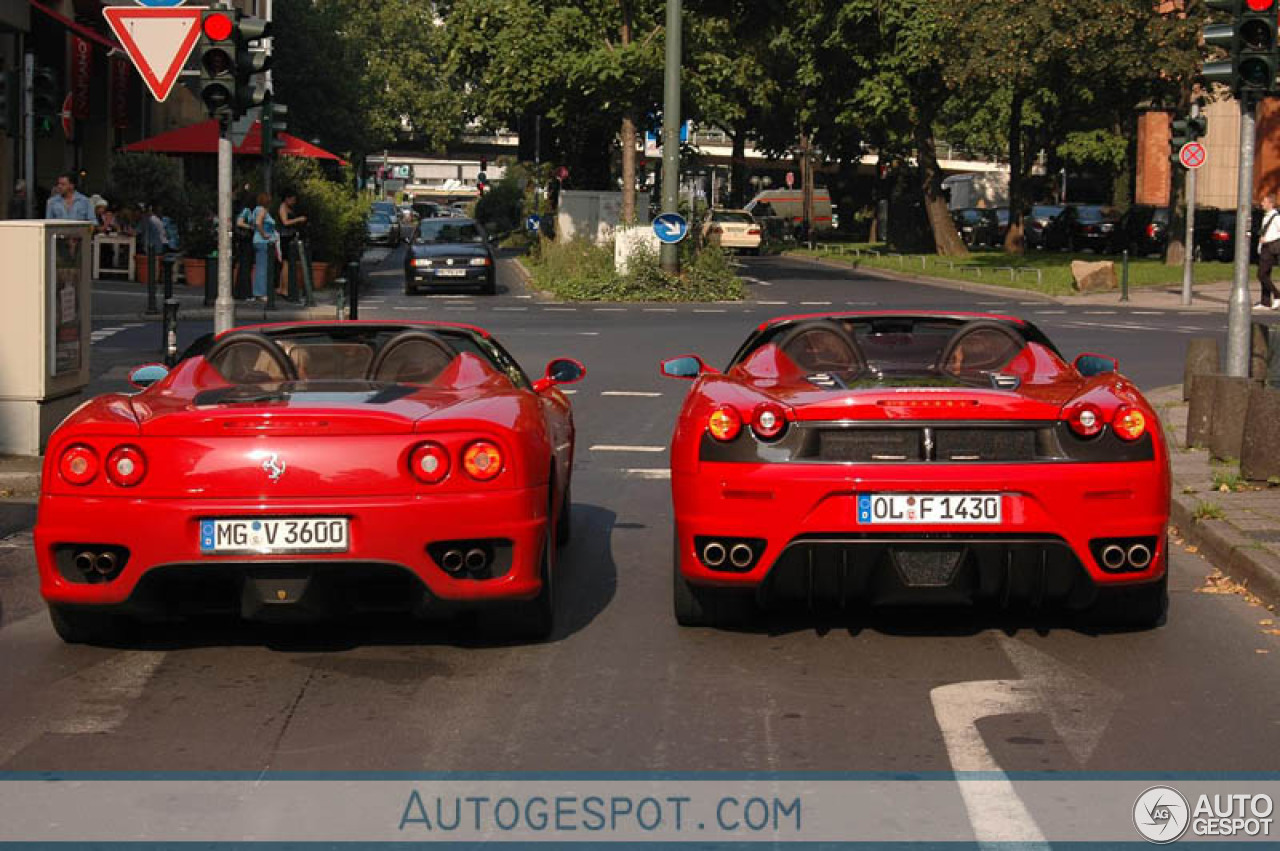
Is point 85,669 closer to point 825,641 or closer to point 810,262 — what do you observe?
point 825,641

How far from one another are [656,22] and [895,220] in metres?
25.2

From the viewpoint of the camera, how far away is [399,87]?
374 ft

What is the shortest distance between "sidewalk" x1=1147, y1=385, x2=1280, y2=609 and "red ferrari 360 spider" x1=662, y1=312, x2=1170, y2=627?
4.69 feet

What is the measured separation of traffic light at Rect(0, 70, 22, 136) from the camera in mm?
24812

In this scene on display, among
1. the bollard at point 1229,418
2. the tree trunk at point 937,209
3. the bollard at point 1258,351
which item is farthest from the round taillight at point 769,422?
the tree trunk at point 937,209

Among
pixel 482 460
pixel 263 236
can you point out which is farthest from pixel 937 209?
pixel 482 460

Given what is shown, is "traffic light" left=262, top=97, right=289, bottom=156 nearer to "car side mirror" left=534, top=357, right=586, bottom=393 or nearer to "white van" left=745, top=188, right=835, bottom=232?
"car side mirror" left=534, top=357, right=586, bottom=393

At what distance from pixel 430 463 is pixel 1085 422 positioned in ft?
7.57

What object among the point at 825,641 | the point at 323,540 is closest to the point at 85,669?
the point at 323,540

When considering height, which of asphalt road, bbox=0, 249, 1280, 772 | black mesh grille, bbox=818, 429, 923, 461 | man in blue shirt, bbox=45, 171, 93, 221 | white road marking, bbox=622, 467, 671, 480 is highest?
man in blue shirt, bbox=45, 171, 93, 221

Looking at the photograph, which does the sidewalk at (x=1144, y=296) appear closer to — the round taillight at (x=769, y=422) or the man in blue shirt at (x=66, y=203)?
the man in blue shirt at (x=66, y=203)

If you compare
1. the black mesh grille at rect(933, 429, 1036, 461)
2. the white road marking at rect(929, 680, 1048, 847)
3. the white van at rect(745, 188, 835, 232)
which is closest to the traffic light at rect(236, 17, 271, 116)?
the black mesh grille at rect(933, 429, 1036, 461)

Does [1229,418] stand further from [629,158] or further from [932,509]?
[629,158]

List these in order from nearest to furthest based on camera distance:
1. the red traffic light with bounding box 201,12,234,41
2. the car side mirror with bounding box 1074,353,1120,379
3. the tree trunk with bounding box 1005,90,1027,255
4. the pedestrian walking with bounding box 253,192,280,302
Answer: the car side mirror with bounding box 1074,353,1120,379 → the red traffic light with bounding box 201,12,234,41 → the pedestrian walking with bounding box 253,192,280,302 → the tree trunk with bounding box 1005,90,1027,255
